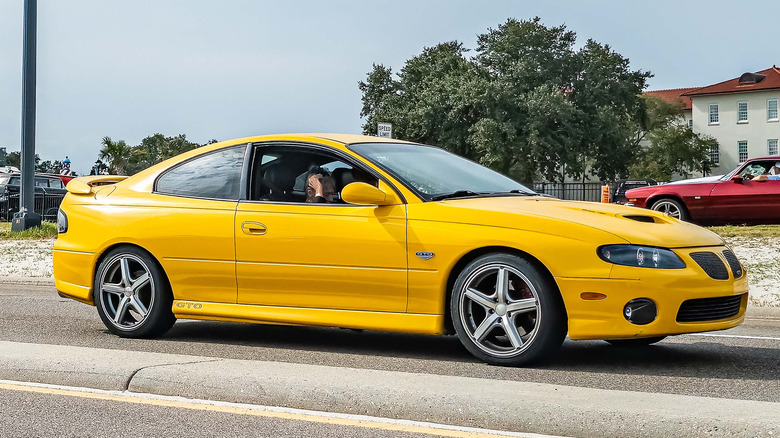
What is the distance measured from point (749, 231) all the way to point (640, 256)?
11.9 m

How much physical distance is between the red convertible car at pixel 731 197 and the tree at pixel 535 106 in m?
40.3

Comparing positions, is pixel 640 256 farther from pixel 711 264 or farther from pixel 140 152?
pixel 140 152

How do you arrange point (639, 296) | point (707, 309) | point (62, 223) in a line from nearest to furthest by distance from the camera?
point (639, 296) → point (707, 309) → point (62, 223)

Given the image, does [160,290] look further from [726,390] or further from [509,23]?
[509,23]

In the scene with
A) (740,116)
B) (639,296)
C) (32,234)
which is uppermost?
(740,116)

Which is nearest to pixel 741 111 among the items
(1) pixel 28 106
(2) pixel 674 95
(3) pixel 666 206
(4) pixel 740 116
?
(4) pixel 740 116

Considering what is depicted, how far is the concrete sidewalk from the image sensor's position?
4.45m

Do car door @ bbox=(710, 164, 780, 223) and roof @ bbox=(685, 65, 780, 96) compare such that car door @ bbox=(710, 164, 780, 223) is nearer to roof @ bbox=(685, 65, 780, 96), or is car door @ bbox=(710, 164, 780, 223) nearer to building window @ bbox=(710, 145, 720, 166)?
building window @ bbox=(710, 145, 720, 166)

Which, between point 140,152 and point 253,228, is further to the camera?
point 140,152

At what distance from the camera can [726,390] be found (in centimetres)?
539

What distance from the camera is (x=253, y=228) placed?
6.84 metres

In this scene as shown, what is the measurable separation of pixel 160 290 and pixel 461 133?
57.6 meters

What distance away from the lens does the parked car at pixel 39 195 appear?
1129 inches

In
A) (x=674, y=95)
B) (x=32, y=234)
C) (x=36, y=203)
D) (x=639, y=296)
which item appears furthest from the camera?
(x=674, y=95)
